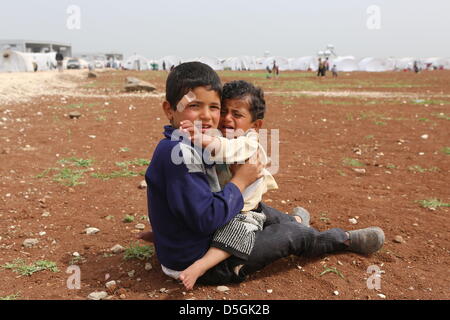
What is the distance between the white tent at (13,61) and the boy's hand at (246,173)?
36.1 meters

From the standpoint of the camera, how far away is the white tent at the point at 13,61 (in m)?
32.5

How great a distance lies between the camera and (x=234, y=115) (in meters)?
2.69

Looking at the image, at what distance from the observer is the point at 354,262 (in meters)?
2.87

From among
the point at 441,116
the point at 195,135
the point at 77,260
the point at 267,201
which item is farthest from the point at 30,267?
the point at 441,116

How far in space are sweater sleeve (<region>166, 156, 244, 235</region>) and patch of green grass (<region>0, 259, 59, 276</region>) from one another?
4.18 ft

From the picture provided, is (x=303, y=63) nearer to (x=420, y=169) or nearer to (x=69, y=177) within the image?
(x=420, y=169)

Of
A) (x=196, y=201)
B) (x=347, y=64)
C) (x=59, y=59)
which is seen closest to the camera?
(x=196, y=201)

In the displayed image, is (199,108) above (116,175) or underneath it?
above

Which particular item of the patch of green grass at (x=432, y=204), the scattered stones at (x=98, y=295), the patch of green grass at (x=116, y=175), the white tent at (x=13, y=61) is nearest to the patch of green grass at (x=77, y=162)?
the patch of green grass at (x=116, y=175)

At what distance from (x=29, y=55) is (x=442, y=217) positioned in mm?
39039

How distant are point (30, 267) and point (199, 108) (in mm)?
1724

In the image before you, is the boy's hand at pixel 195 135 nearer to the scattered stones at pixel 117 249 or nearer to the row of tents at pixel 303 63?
the scattered stones at pixel 117 249
